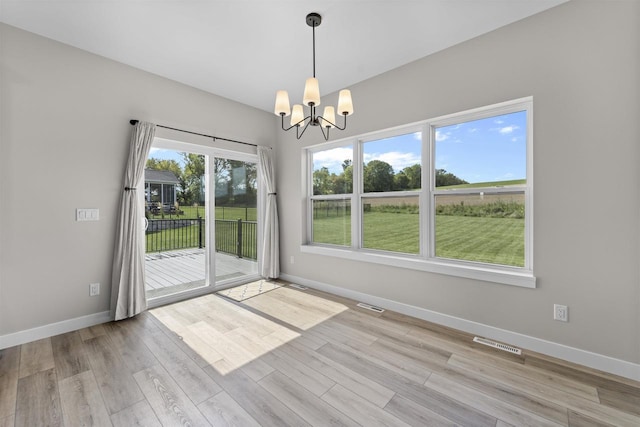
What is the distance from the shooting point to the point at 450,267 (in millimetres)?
2781

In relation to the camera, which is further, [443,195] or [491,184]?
[443,195]

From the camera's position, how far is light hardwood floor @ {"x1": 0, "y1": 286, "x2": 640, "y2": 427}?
64.6 inches

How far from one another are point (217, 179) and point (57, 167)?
5.73ft

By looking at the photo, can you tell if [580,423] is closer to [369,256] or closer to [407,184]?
[369,256]

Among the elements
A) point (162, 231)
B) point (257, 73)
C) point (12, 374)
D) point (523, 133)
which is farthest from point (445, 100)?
point (12, 374)

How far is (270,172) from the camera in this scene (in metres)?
4.53

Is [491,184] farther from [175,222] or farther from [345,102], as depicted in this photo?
[175,222]

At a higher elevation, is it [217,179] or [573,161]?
[217,179]

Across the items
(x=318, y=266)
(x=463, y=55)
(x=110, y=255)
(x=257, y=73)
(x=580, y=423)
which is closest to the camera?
(x=580, y=423)

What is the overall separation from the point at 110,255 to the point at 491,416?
3.78 m

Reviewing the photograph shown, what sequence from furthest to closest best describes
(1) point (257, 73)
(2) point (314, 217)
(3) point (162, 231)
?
(2) point (314, 217), (3) point (162, 231), (1) point (257, 73)

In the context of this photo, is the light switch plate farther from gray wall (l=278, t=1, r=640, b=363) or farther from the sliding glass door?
gray wall (l=278, t=1, r=640, b=363)

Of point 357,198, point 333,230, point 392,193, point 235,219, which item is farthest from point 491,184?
point 235,219

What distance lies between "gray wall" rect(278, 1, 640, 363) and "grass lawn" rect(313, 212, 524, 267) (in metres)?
0.25
